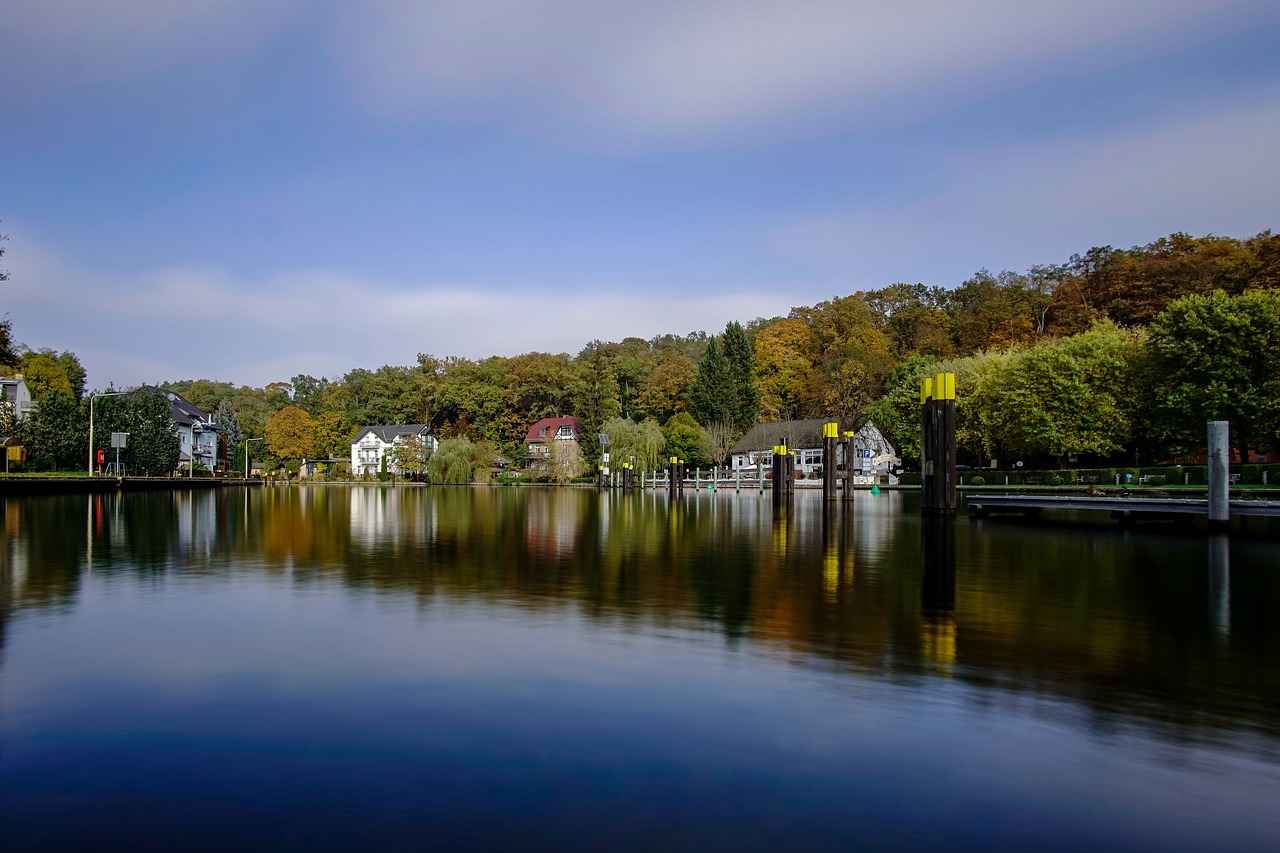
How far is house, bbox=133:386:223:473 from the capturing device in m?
85.5

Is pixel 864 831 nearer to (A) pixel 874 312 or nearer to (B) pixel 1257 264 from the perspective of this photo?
(B) pixel 1257 264

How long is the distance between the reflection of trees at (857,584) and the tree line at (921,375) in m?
21.9

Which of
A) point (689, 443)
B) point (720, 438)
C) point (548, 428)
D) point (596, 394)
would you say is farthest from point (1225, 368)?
point (548, 428)

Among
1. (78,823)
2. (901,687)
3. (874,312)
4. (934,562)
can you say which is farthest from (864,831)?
(874,312)

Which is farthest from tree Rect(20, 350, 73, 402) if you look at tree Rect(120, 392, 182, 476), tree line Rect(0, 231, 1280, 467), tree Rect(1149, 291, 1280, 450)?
tree Rect(1149, 291, 1280, 450)

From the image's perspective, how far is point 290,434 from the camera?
106 m

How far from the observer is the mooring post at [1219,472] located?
18.1m

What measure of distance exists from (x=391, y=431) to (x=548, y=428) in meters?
24.1

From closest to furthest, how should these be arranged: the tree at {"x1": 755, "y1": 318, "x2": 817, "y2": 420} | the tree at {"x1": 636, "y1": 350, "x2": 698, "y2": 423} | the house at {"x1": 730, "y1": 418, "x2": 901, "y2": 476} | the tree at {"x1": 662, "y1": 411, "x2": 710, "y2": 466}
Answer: the house at {"x1": 730, "y1": 418, "x2": 901, "y2": 476} → the tree at {"x1": 662, "y1": 411, "x2": 710, "y2": 466} → the tree at {"x1": 755, "y1": 318, "x2": 817, "y2": 420} → the tree at {"x1": 636, "y1": 350, "x2": 698, "y2": 423}

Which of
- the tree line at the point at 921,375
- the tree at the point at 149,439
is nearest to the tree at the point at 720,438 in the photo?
the tree line at the point at 921,375

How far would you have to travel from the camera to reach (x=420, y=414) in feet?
355

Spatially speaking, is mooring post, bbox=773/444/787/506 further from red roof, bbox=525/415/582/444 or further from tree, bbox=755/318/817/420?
red roof, bbox=525/415/582/444

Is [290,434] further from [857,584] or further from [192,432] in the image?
[857,584]

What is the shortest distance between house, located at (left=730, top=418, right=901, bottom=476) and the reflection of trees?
5403 centimetres
